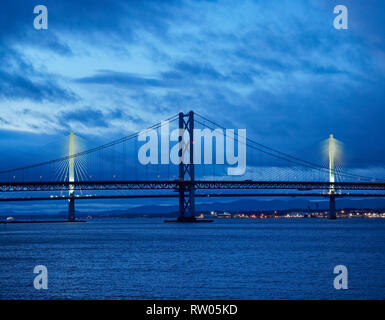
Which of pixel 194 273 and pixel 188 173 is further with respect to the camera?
pixel 188 173

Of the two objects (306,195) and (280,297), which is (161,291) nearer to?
(280,297)

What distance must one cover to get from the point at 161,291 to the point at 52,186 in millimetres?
60630

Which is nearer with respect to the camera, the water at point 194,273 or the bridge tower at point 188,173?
the water at point 194,273

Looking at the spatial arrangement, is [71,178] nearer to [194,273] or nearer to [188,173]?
[188,173]

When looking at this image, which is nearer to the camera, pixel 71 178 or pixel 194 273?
pixel 194 273

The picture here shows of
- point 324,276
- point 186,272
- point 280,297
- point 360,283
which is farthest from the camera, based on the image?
point 186,272

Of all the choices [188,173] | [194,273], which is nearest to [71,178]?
[188,173]

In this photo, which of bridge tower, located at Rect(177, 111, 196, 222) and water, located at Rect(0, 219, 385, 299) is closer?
water, located at Rect(0, 219, 385, 299)

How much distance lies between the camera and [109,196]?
76.4 metres

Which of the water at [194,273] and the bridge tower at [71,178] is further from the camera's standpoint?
the bridge tower at [71,178]

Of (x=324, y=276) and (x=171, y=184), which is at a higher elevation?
(x=171, y=184)

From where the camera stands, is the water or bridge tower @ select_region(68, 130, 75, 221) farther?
bridge tower @ select_region(68, 130, 75, 221)
